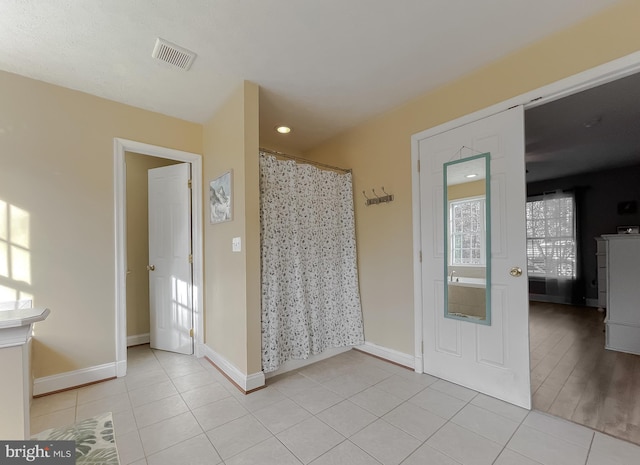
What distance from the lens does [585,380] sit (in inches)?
94.0

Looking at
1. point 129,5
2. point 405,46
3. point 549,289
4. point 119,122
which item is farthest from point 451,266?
point 549,289

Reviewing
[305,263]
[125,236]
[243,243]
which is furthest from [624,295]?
[125,236]

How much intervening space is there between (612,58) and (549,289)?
218 inches

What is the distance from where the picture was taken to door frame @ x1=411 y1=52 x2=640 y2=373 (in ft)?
5.41

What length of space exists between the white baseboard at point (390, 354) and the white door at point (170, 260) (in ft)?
6.39

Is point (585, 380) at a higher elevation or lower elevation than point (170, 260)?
lower

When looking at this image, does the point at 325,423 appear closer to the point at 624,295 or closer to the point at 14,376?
the point at 14,376

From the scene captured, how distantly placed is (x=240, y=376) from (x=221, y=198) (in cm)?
160

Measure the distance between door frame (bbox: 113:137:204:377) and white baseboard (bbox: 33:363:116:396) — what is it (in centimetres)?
9

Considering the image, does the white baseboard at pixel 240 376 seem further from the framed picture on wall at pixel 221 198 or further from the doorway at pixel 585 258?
the doorway at pixel 585 258

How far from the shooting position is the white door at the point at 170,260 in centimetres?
309

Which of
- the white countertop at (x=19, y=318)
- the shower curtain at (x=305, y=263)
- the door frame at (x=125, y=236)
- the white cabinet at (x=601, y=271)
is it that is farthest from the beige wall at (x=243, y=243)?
the white cabinet at (x=601, y=271)

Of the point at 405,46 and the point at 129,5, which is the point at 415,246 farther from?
the point at 129,5

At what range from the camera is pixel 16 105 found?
221 cm
